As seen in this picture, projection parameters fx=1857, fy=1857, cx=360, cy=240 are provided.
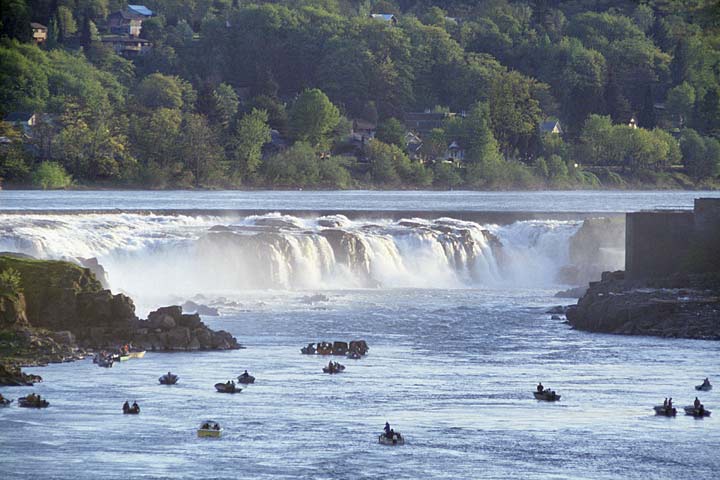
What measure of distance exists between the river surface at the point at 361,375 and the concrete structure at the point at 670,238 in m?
4.46

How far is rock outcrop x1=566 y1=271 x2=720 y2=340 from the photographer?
5947cm

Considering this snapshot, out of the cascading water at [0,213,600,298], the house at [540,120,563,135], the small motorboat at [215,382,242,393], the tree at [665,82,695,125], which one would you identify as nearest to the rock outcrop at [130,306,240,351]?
the small motorboat at [215,382,242,393]

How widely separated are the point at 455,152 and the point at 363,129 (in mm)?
9929

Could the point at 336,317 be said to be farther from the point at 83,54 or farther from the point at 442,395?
the point at 83,54

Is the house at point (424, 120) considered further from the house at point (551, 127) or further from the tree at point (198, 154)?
the tree at point (198, 154)

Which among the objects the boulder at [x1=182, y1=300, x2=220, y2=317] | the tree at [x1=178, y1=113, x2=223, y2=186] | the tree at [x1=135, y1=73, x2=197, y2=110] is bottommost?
the boulder at [x1=182, y1=300, x2=220, y2=317]

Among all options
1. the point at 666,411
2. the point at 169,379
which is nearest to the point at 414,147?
the point at 169,379

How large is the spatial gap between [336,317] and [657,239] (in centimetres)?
1226

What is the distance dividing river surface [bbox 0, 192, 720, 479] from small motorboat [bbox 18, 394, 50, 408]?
293mm

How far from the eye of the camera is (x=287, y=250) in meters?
78.8

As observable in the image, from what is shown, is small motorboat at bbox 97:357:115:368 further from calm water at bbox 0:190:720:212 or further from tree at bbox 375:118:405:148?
tree at bbox 375:118:405:148

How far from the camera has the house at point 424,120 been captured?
176125 millimetres

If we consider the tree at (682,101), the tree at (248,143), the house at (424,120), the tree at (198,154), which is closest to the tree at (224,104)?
the tree at (248,143)

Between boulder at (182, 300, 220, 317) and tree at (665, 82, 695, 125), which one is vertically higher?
tree at (665, 82, 695, 125)
